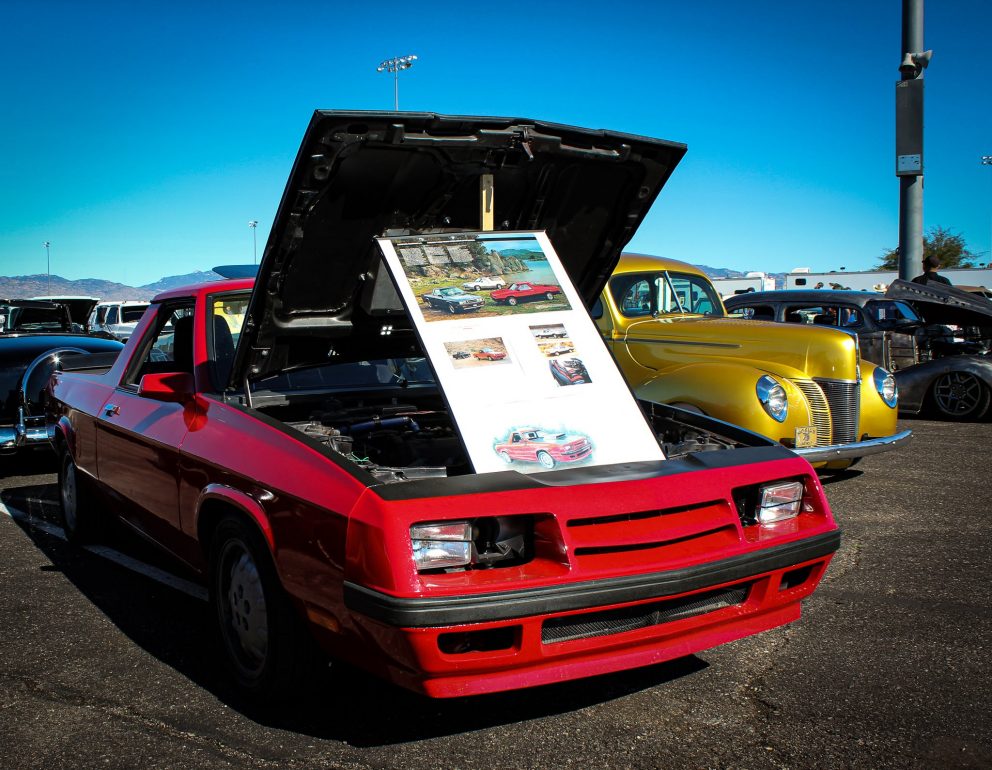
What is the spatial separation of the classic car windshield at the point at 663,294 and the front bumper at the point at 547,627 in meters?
5.36

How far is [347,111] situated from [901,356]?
31.6 feet

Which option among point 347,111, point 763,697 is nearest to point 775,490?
point 763,697

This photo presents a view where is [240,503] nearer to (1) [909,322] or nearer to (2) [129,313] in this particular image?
(1) [909,322]

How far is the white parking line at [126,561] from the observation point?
4.61 m

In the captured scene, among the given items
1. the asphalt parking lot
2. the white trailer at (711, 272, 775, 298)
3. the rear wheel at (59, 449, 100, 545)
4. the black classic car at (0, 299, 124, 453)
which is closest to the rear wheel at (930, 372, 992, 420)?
the asphalt parking lot

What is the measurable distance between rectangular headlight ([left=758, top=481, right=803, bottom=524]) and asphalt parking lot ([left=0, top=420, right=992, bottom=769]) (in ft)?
2.08

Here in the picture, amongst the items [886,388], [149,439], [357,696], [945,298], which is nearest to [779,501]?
[357,696]

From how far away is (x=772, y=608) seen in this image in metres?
3.11

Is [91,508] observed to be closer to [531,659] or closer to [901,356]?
[531,659]

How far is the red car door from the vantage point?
3840mm

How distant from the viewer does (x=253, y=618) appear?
3223 mm

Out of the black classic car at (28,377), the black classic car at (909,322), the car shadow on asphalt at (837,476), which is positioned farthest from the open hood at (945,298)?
the black classic car at (28,377)

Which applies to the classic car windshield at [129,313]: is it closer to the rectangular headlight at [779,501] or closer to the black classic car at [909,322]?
the black classic car at [909,322]

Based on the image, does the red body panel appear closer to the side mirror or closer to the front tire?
the front tire
